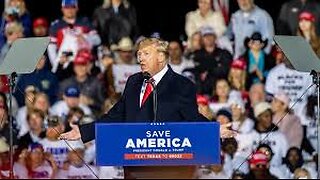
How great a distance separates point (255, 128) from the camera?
1223cm

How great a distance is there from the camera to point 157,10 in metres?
13.1

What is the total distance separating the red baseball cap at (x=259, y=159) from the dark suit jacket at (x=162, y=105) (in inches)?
87.0

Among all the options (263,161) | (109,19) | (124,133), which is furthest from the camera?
(109,19)

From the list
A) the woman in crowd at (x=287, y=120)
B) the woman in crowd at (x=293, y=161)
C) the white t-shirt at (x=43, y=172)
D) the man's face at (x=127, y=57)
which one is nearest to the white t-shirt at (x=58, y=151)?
the white t-shirt at (x=43, y=172)

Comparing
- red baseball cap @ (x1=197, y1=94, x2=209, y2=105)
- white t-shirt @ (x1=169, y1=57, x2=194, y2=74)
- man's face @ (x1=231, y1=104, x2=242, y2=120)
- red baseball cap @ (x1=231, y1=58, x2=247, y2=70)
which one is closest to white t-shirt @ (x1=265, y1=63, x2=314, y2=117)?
red baseball cap @ (x1=231, y1=58, x2=247, y2=70)

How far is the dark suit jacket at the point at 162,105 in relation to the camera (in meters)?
9.66

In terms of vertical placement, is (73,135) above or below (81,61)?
below

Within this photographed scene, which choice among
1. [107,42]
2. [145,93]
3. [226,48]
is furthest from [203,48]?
[145,93]

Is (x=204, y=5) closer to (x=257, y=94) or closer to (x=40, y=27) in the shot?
(x=257, y=94)

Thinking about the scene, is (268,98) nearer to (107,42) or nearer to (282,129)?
(282,129)

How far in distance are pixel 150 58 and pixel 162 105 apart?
0.42 m

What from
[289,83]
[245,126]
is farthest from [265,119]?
[289,83]

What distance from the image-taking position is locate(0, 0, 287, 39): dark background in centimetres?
1295

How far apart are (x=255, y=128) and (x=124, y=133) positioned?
309 centimetres
